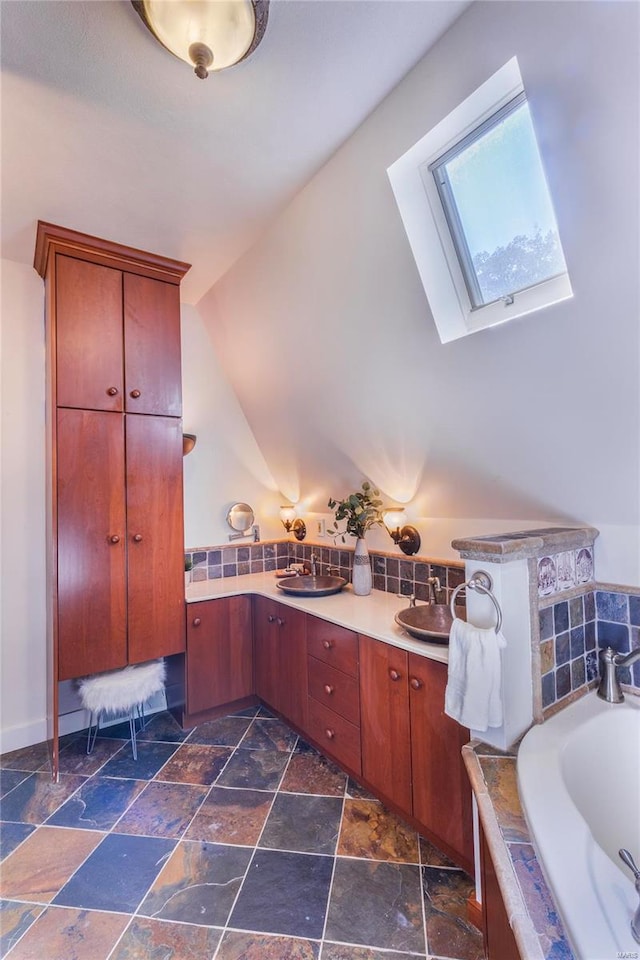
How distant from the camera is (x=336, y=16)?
1.12 meters

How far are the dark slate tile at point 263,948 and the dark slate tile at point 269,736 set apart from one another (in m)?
0.99

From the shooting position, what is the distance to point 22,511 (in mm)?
2398

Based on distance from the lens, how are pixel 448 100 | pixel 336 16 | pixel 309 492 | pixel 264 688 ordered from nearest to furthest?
pixel 336 16, pixel 448 100, pixel 264 688, pixel 309 492

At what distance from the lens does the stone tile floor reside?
1.31 m

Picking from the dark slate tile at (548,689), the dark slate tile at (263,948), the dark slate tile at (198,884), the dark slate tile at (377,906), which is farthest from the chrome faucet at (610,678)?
the dark slate tile at (198,884)

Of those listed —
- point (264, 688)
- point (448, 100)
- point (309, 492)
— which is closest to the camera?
point (448, 100)

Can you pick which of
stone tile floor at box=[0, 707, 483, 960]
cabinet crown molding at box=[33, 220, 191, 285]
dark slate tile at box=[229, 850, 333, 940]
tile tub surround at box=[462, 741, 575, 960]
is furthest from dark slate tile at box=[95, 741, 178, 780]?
cabinet crown molding at box=[33, 220, 191, 285]

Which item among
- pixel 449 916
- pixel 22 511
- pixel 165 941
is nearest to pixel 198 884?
pixel 165 941

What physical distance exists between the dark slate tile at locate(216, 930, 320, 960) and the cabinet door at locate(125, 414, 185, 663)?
1323mm

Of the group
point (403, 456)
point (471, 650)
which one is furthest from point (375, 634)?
point (403, 456)

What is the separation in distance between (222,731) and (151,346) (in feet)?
7.63

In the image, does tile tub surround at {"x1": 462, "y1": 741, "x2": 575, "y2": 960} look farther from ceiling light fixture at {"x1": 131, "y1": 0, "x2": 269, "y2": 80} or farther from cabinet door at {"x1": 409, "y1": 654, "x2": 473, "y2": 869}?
ceiling light fixture at {"x1": 131, "y1": 0, "x2": 269, "y2": 80}

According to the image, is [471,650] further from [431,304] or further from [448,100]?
[448,100]

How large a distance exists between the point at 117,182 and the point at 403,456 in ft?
5.89
